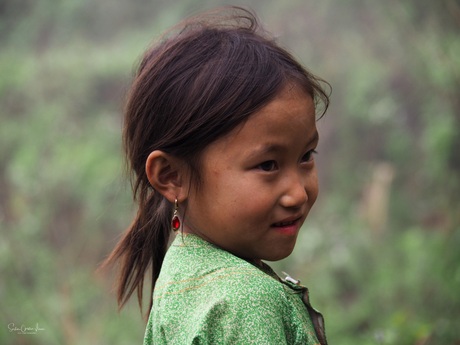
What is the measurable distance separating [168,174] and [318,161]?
18.9ft

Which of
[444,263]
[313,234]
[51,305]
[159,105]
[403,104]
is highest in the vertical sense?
[159,105]

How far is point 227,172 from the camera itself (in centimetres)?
163

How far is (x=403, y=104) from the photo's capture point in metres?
7.14

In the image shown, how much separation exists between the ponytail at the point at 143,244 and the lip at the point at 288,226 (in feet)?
1.33

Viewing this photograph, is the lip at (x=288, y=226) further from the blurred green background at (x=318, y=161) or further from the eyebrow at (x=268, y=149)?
the blurred green background at (x=318, y=161)

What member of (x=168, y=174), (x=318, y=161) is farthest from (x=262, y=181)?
(x=318, y=161)

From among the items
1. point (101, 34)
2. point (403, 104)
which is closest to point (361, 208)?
point (403, 104)

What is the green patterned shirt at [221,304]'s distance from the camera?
4.79 feet

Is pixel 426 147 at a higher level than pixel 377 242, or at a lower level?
higher

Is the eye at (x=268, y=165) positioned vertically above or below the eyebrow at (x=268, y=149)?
below


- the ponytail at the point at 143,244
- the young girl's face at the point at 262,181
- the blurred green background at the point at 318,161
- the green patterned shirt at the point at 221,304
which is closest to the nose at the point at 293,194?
the young girl's face at the point at 262,181

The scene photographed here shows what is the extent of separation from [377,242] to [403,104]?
1.69 m

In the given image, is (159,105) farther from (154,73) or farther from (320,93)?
(320,93)

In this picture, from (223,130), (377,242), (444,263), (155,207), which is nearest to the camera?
(223,130)
